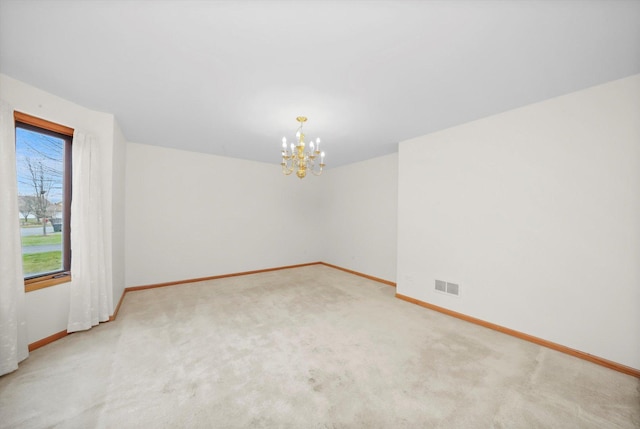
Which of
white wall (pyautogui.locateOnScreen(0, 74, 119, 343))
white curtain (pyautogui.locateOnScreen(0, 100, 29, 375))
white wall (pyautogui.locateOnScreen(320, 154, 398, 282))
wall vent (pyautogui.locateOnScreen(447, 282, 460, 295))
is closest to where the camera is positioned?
white curtain (pyautogui.locateOnScreen(0, 100, 29, 375))

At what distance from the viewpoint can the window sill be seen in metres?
2.34

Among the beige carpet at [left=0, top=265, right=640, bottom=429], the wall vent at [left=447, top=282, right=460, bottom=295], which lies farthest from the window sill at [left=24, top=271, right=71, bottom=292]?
the wall vent at [left=447, top=282, right=460, bottom=295]

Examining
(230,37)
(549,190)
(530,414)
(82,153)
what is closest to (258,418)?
(530,414)

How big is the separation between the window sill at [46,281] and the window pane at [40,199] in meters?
0.11

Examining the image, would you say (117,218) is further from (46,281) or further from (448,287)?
(448,287)

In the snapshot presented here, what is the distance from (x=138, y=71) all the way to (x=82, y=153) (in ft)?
4.60

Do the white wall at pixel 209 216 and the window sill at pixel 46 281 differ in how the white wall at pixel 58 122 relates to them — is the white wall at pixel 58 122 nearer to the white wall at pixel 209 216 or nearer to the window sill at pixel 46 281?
the window sill at pixel 46 281

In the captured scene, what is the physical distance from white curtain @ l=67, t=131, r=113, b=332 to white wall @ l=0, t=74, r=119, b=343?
11 centimetres

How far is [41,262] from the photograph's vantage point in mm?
2623

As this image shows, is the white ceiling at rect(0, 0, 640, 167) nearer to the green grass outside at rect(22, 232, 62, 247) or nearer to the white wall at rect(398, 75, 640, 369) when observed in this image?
the white wall at rect(398, 75, 640, 369)

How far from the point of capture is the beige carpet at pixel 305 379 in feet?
5.23

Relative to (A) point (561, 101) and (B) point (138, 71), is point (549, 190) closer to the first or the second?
(A) point (561, 101)

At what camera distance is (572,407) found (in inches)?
67.5

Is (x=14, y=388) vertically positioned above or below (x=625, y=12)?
below
